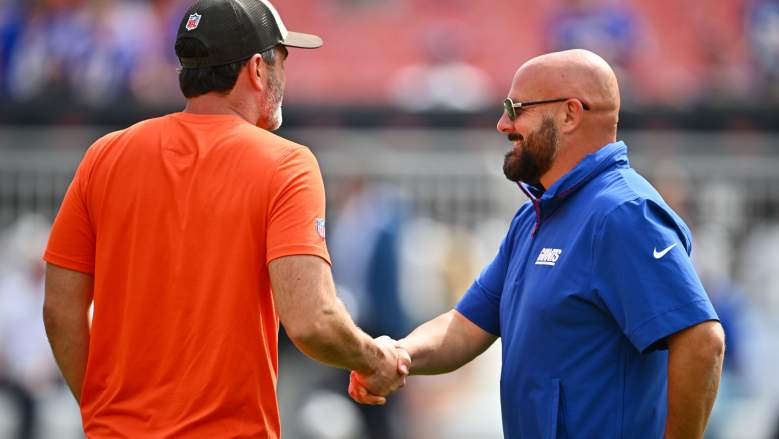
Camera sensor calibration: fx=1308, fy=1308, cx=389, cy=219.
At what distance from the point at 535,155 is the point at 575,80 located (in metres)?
0.29

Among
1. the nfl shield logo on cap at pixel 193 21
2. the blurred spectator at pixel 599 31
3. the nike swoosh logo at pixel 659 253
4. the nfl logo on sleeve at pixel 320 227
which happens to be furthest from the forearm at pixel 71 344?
the blurred spectator at pixel 599 31

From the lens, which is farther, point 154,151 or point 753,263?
point 753,263

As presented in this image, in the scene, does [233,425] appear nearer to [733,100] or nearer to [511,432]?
[511,432]

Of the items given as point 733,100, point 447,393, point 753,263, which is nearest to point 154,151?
point 447,393

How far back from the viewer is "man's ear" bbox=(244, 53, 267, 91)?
4.18m

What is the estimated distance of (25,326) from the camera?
35.8ft

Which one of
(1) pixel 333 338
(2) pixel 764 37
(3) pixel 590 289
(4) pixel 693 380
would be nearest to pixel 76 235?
(1) pixel 333 338

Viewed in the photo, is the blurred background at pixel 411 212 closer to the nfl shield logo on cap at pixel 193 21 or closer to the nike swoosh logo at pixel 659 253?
the nike swoosh logo at pixel 659 253

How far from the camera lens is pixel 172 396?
3953 mm

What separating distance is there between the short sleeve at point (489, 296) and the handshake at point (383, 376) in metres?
0.34

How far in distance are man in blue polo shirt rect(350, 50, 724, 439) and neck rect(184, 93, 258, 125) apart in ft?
3.19

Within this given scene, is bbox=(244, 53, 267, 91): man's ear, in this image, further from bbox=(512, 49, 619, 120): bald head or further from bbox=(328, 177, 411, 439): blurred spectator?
bbox=(328, 177, 411, 439): blurred spectator

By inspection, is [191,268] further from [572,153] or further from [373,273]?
[373,273]

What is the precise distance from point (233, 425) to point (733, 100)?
9850mm
